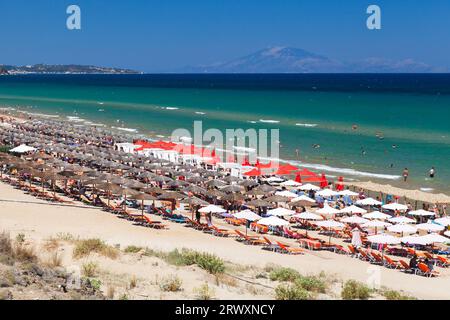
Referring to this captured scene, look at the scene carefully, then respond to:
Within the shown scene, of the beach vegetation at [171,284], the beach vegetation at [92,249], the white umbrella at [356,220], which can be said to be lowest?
the white umbrella at [356,220]

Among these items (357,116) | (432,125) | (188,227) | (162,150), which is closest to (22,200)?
(188,227)

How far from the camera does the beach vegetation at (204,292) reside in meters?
9.45

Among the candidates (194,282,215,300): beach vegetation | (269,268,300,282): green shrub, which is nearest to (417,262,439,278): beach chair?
(269,268,300,282): green shrub

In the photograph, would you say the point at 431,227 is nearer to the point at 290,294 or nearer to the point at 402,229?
the point at 402,229

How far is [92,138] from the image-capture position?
4138 centimetres

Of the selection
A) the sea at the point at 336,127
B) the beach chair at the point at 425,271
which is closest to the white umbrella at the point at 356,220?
the beach chair at the point at 425,271

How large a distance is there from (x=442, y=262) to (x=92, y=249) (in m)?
10.4

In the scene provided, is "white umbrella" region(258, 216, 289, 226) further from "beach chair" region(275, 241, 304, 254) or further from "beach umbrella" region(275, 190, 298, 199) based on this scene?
"beach umbrella" region(275, 190, 298, 199)

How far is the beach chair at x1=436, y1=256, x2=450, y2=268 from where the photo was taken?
55.9ft

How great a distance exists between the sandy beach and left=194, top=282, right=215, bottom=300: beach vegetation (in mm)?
831

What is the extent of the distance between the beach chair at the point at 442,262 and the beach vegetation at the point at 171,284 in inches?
385

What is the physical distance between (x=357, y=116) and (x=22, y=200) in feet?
178

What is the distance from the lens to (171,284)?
10.1 metres

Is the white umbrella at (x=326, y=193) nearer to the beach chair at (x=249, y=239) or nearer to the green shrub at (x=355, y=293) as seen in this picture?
the beach chair at (x=249, y=239)
